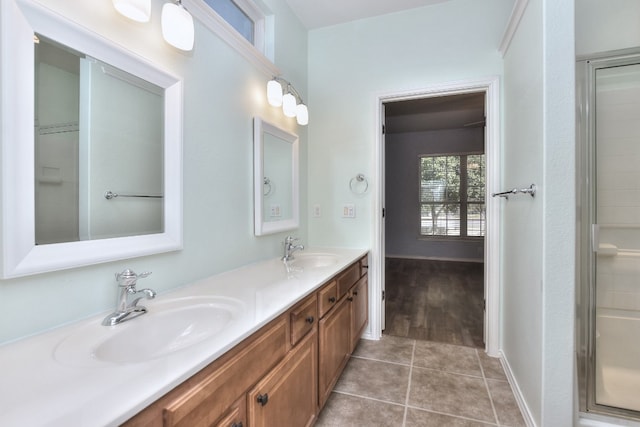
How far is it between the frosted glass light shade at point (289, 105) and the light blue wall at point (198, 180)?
6cm

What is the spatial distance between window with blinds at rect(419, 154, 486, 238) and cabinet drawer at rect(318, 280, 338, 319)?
5.07m

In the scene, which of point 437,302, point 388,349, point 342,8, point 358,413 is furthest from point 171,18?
point 437,302

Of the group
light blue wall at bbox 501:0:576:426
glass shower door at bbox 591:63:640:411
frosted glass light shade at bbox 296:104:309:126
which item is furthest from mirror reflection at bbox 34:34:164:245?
glass shower door at bbox 591:63:640:411

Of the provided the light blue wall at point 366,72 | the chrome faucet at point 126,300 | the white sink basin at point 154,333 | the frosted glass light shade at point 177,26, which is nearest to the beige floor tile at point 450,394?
the light blue wall at point 366,72

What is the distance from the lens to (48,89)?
0.91 m

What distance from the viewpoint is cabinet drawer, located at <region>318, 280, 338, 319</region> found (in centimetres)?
152

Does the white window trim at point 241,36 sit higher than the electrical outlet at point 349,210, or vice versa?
the white window trim at point 241,36

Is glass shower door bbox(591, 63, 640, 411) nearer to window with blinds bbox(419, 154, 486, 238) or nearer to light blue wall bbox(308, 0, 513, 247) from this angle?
light blue wall bbox(308, 0, 513, 247)

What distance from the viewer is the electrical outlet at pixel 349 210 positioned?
2652mm

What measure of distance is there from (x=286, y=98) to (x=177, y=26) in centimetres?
104

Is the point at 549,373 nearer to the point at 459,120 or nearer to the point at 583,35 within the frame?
the point at 583,35

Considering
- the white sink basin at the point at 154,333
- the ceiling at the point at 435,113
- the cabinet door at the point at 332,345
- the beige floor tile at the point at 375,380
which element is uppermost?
the ceiling at the point at 435,113

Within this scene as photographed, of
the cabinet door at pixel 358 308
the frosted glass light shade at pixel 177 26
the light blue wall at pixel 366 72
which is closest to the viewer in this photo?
the frosted glass light shade at pixel 177 26

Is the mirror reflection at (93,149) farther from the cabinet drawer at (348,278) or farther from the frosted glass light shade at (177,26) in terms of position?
the cabinet drawer at (348,278)
